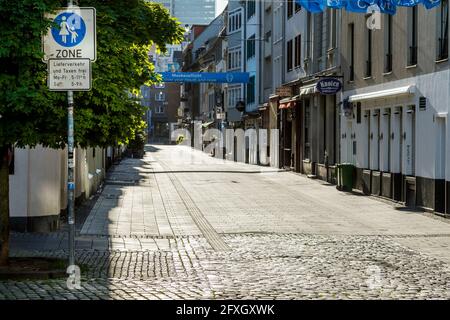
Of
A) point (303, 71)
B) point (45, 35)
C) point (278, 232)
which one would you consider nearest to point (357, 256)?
point (278, 232)

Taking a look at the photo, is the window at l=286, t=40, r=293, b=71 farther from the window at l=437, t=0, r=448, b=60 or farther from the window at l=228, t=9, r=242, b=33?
the window at l=228, t=9, r=242, b=33

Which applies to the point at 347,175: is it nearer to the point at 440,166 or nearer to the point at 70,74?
the point at 440,166

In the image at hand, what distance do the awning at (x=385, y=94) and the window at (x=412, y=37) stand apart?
840 mm

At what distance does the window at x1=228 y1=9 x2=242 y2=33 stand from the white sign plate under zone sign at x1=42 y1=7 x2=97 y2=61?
6206cm

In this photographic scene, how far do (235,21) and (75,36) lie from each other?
64.8m

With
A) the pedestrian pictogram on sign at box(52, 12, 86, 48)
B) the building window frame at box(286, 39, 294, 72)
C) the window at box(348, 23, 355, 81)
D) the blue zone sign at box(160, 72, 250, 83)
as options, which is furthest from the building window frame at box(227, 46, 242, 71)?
the pedestrian pictogram on sign at box(52, 12, 86, 48)

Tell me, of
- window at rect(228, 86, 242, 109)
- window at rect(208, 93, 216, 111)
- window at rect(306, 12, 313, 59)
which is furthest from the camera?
window at rect(208, 93, 216, 111)

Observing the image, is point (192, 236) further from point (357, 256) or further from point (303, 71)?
point (303, 71)

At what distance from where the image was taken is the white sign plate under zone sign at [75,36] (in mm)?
10711

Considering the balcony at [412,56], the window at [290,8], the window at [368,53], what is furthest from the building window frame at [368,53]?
the window at [290,8]

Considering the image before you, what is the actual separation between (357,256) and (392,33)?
46.0 ft

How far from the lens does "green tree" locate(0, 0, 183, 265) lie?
440 inches

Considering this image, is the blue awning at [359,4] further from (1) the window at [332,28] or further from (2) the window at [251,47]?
(2) the window at [251,47]

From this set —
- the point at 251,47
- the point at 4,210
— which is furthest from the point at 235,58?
the point at 4,210
